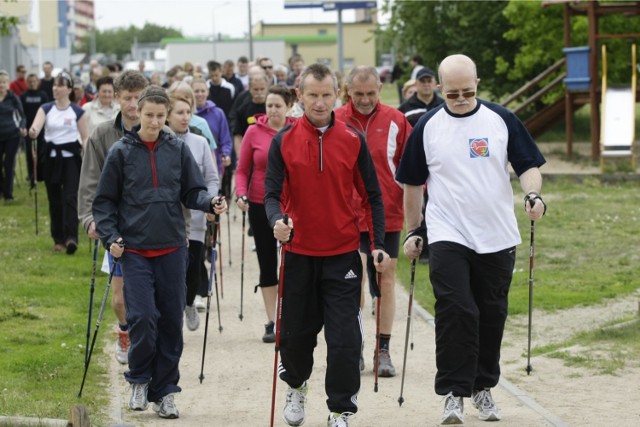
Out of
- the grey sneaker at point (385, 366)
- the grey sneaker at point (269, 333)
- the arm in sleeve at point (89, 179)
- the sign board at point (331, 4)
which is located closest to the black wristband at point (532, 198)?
the grey sneaker at point (385, 366)

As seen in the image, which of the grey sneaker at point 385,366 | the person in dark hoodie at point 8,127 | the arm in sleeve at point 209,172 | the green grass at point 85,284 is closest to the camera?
the green grass at point 85,284

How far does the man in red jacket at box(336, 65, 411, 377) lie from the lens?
9.30m

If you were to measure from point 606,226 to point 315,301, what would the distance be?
10589 millimetres

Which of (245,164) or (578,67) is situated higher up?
(578,67)

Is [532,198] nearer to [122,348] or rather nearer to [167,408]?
[167,408]

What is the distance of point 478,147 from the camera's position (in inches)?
295

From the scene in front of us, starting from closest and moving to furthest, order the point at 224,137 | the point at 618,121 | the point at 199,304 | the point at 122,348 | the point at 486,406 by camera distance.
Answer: the point at 486,406
the point at 122,348
the point at 199,304
the point at 224,137
the point at 618,121

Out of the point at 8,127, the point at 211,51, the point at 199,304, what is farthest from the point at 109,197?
the point at 211,51

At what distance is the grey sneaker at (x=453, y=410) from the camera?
7535mm

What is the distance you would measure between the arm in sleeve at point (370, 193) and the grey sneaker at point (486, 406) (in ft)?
3.59

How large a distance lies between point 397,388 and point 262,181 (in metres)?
2.55

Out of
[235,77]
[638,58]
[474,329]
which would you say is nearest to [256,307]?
[474,329]

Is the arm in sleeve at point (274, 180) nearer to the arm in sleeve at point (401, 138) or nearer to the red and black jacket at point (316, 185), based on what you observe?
the red and black jacket at point (316, 185)

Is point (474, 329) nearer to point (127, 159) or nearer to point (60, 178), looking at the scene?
point (127, 159)
